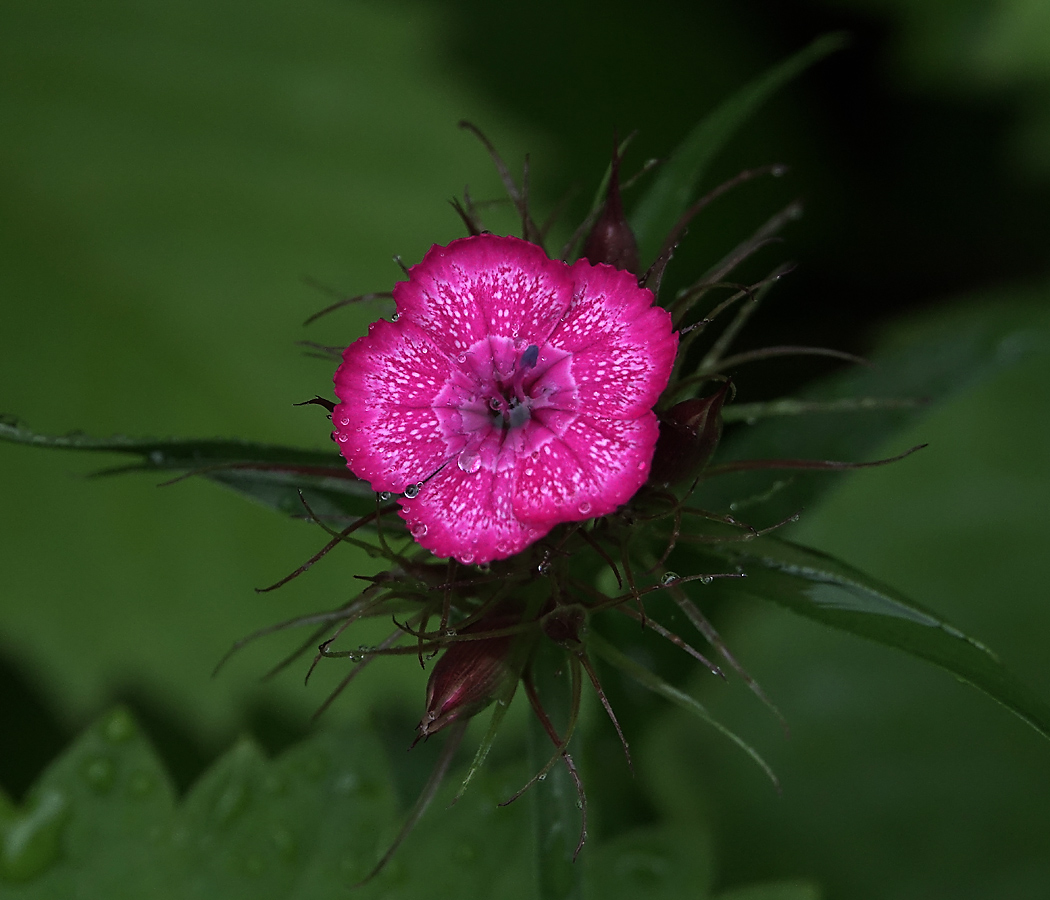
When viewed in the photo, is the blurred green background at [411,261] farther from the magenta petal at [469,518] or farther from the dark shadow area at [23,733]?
the magenta petal at [469,518]

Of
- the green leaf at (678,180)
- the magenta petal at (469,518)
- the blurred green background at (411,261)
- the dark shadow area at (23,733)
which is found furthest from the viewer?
the dark shadow area at (23,733)

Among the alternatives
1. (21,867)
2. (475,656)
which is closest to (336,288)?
(21,867)

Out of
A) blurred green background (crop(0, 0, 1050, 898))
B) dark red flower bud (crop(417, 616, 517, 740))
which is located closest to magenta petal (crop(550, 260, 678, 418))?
dark red flower bud (crop(417, 616, 517, 740))

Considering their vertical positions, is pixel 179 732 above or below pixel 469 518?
above

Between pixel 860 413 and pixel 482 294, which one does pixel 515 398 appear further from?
pixel 860 413

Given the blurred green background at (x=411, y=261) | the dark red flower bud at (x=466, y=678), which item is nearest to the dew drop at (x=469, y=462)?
the dark red flower bud at (x=466, y=678)

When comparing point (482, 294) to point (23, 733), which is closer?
point (482, 294)

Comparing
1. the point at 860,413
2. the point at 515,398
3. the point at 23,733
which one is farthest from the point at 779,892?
the point at 23,733
